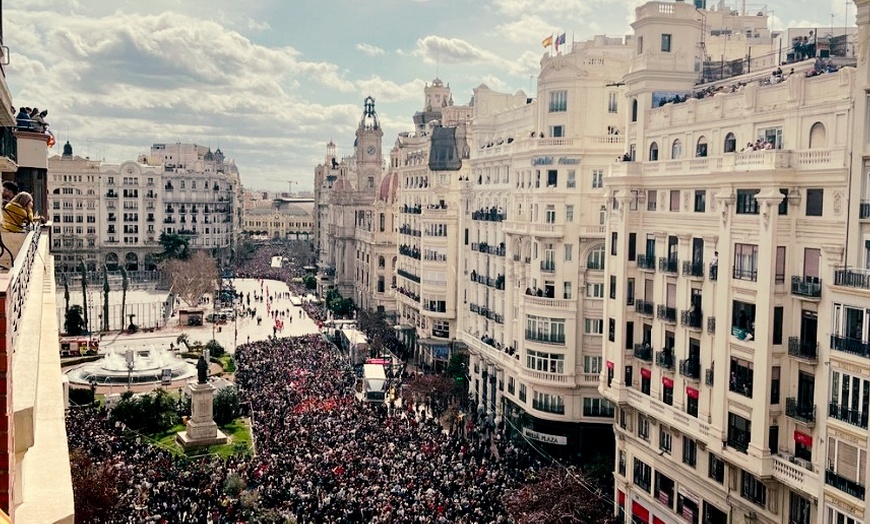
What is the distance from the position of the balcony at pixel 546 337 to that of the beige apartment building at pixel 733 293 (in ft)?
22.6

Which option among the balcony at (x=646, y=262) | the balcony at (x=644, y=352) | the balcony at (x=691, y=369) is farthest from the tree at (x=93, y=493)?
the balcony at (x=646, y=262)

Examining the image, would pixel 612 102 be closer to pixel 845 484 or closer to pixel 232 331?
pixel 845 484

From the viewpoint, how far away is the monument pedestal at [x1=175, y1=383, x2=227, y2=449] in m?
44.8

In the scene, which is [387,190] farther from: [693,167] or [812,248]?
[812,248]

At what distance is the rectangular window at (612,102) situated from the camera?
4506 cm

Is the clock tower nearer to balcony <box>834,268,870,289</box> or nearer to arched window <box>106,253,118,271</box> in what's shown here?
arched window <box>106,253,118,271</box>

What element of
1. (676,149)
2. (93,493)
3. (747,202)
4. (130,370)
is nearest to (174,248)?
(130,370)

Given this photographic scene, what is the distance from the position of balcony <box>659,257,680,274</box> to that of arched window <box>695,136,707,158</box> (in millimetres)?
3958

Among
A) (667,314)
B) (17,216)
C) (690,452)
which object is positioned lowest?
(690,452)

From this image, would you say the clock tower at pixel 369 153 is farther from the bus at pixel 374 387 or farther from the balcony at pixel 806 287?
the balcony at pixel 806 287

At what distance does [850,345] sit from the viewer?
75.6ft

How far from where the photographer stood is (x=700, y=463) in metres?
30.9

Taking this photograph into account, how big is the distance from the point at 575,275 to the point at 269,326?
53.6 meters

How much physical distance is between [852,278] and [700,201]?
823 centimetres
